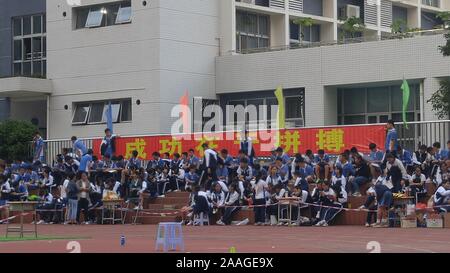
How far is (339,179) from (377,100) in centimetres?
1526

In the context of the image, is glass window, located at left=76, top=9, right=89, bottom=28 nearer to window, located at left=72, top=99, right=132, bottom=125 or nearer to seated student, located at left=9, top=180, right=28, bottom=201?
window, located at left=72, top=99, right=132, bottom=125

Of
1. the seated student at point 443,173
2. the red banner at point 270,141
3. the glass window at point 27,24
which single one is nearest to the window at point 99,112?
the red banner at point 270,141

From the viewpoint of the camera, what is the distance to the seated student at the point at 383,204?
96.1ft

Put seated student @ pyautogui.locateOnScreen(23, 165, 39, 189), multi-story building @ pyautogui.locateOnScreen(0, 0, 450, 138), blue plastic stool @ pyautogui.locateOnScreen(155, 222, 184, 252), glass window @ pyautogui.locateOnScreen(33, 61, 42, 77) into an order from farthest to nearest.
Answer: glass window @ pyautogui.locateOnScreen(33, 61, 42, 77) < multi-story building @ pyautogui.locateOnScreen(0, 0, 450, 138) < seated student @ pyautogui.locateOnScreen(23, 165, 39, 189) < blue plastic stool @ pyautogui.locateOnScreen(155, 222, 184, 252)

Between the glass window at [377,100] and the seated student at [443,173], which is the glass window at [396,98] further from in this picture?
the seated student at [443,173]

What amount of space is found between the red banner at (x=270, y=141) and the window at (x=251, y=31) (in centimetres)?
899

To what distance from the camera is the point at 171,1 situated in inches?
1788

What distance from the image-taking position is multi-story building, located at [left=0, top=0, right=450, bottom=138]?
43.4 m

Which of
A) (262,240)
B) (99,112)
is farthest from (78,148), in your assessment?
(262,240)

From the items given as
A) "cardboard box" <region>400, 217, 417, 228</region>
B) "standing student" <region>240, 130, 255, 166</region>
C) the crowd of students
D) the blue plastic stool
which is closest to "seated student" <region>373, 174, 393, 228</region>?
the crowd of students

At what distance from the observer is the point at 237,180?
33.3 metres

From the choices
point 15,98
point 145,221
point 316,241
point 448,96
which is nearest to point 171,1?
point 15,98

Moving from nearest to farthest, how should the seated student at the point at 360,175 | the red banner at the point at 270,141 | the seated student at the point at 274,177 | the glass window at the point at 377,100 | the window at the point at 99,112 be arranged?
the seated student at the point at 360,175, the seated student at the point at 274,177, the red banner at the point at 270,141, the glass window at the point at 377,100, the window at the point at 99,112

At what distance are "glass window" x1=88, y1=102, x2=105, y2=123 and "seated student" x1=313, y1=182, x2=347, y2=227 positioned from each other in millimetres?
18527
